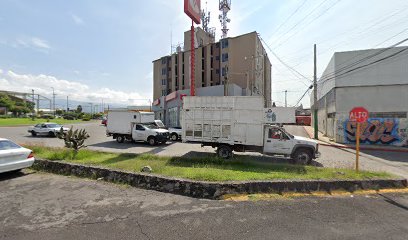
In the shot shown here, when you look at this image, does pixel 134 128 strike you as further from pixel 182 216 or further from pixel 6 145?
pixel 182 216

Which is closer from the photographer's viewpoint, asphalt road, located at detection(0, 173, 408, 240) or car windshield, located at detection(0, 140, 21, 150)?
asphalt road, located at detection(0, 173, 408, 240)

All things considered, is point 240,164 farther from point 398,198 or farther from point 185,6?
point 185,6

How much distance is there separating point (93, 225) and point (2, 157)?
5324 mm

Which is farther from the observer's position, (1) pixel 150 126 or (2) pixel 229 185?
(1) pixel 150 126

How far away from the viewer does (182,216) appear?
4668 mm

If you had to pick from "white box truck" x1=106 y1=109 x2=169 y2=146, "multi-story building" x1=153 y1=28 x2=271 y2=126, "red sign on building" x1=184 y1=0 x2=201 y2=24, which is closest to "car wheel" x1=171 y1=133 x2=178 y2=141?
"white box truck" x1=106 y1=109 x2=169 y2=146

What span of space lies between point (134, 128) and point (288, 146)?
39.2 ft

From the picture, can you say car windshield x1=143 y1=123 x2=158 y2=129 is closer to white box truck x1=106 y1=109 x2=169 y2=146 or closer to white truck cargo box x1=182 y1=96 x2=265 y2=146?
white box truck x1=106 y1=109 x2=169 y2=146

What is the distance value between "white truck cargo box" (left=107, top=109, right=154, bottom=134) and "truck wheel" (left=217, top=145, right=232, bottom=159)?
28.2 feet

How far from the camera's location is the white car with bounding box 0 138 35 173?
7163mm

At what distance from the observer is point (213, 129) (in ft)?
37.8

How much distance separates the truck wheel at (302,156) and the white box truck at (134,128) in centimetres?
1015

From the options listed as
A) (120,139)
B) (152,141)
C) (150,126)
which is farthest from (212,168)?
(120,139)

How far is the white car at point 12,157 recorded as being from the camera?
716cm
